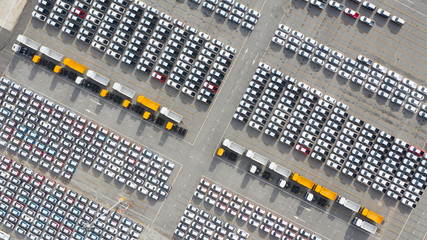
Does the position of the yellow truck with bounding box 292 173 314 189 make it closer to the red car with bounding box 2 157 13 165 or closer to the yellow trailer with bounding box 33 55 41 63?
the yellow trailer with bounding box 33 55 41 63

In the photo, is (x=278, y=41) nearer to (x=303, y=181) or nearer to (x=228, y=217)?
(x=303, y=181)

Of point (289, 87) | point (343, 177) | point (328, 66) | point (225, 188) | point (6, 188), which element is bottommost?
point (6, 188)

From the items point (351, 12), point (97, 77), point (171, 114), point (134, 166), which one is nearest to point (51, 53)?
point (97, 77)

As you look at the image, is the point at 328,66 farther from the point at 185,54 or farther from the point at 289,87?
the point at 185,54

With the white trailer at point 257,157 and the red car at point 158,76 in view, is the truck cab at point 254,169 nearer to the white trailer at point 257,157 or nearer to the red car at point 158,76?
the white trailer at point 257,157

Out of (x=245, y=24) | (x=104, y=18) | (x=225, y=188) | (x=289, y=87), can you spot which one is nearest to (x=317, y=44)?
(x=289, y=87)

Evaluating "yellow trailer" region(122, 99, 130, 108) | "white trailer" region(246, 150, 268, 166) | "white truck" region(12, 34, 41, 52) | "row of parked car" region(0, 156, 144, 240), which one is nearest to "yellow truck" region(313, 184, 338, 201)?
"white trailer" region(246, 150, 268, 166)

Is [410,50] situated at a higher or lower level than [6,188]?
higher
